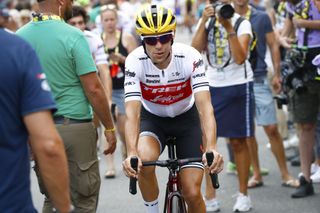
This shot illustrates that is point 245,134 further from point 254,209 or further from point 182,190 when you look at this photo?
point 182,190

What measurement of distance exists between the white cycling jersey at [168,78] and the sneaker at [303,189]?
267 cm

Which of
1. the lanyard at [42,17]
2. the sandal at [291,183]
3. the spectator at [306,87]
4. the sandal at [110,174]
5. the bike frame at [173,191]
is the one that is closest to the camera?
the lanyard at [42,17]

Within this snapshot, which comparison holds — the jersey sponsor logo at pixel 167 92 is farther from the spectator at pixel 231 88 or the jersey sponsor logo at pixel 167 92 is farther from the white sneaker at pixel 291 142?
the white sneaker at pixel 291 142

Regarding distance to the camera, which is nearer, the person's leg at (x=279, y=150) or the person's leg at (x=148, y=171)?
the person's leg at (x=148, y=171)

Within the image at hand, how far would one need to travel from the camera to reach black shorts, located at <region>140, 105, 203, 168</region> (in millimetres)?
6355

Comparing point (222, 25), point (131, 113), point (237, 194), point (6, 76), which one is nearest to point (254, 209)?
point (237, 194)

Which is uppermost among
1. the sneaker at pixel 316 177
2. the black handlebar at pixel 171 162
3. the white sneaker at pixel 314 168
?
the black handlebar at pixel 171 162

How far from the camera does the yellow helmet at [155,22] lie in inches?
231

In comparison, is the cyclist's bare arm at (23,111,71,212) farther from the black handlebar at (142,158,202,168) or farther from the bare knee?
the bare knee

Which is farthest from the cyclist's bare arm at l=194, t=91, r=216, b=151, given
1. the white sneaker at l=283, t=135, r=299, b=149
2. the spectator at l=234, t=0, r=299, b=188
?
the white sneaker at l=283, t=135, r=299, b=149

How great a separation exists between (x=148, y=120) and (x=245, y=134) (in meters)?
1.94

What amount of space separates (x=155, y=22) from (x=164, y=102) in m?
0.75

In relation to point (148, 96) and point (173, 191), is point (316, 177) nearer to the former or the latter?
point (148, 96)

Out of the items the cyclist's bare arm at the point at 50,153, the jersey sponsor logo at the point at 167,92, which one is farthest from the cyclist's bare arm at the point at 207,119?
the cyclist's bare arm at the point at 50,153
